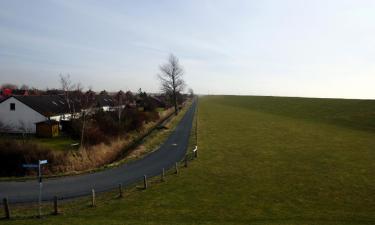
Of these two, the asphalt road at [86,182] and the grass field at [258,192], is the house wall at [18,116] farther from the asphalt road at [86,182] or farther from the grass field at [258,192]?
the grass field at [258,192]

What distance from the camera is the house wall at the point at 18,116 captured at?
43.6 m

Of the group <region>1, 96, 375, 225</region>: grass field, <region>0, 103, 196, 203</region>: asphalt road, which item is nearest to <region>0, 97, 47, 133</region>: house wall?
<region>0, 103, 196, 203</region>: asphalt road

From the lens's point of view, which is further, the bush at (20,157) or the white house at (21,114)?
the white house at (21,114)

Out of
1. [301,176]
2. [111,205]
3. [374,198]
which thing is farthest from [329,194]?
[111,205]

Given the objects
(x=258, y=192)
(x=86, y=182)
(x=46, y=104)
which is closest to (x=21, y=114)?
(x=46, y=104)

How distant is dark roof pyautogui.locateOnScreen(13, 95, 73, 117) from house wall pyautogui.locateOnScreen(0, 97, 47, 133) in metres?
0.60

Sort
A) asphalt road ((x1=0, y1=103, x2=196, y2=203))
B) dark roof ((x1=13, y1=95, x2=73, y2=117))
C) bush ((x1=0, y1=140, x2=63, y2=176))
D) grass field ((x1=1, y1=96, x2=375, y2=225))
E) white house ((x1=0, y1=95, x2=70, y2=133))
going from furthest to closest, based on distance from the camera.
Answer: dark roof ((x1=13, y1=95, x2=73, y2=117)) → white house ((x1=0, y1=95, x2=70, y2=133)) → bush ((x1=0, y1=140, x2=63, y2=176)) → asphalt road ((x1=0, y1=103, x2=196, y2=203)) → grass field ((x1=1, y1=96, x2=375, y2=225))

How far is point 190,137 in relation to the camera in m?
42.9

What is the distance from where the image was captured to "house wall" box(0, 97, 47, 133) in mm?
43562

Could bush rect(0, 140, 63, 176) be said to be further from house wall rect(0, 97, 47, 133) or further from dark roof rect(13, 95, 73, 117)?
dark roof rect(13, 95, 73, 117)

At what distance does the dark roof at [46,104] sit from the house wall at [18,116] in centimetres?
60

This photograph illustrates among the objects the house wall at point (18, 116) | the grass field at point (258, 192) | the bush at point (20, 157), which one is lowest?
the grass field at point (258, 192)

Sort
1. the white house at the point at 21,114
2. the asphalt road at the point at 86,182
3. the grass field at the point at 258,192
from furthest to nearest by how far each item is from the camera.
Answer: the white house at the point at 21,114 < the asphalt road at the point at 86,182 < the grass field at the point at 258,192

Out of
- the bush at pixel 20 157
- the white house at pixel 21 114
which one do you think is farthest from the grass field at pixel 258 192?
the white house at pixel 21 114
